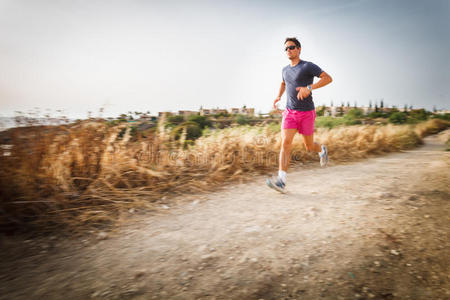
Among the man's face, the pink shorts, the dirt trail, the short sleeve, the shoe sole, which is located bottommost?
the dirt trail

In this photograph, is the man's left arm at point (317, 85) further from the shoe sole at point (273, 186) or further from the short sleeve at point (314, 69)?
the shoe sole at point (273, 186)

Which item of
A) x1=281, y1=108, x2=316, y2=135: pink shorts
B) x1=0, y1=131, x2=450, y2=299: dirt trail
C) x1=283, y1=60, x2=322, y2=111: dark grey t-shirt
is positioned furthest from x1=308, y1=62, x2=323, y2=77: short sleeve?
x1=0, y1=131, x2=450, y2=299: dirt trail

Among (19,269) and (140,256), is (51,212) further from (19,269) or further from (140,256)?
(140,256)

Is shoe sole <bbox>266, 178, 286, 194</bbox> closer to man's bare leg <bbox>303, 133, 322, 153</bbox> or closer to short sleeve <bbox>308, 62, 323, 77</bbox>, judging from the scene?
man's bare leg <bbox>303, 133, 322, 153</bbox>

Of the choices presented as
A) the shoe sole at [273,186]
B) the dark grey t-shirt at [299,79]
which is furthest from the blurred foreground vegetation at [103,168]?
the dark grey t-shirt at [299,79]

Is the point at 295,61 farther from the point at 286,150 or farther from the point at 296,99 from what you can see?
the point at 286,150

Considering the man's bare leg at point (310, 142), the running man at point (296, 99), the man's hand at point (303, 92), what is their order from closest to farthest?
the man's hand at point (303, 92) < the running man at point (296, 99) < the man's bare leg at point (310, 142)

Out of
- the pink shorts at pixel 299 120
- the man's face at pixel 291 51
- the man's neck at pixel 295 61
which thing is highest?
the man's face at pixel 291 51

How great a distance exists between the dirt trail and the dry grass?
0.38 metres

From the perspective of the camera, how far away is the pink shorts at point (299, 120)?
3.26 m

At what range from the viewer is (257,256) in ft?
5.40

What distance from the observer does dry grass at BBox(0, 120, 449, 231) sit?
219 centimetres

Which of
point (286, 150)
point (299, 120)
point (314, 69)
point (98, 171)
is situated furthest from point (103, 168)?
point (314, 69)

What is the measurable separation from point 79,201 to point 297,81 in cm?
331
